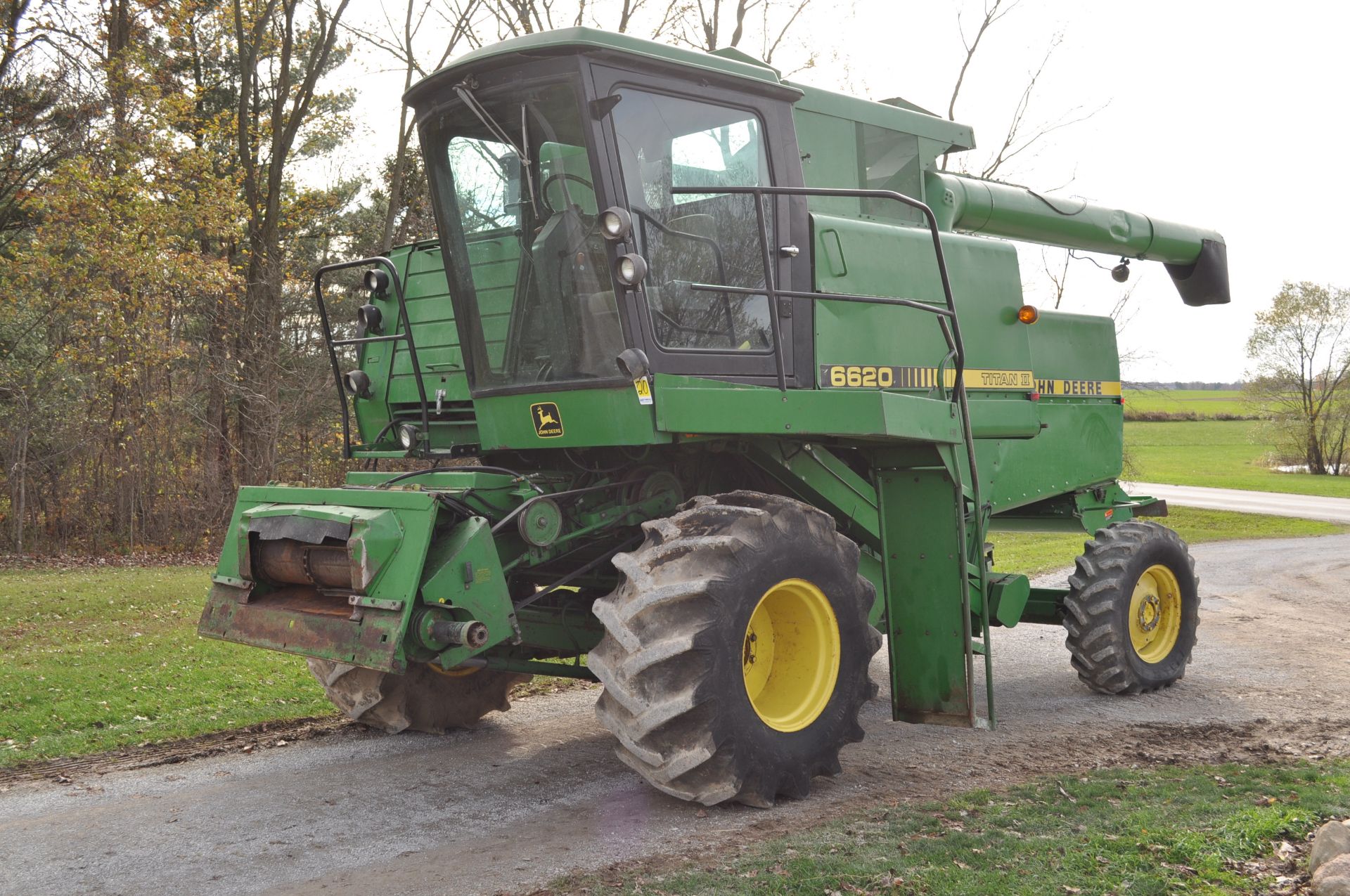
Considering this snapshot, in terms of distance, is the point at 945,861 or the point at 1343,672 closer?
the point at 945,861

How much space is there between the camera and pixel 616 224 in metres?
5.61

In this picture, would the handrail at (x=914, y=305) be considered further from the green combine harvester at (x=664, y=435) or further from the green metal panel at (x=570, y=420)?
the green metal panel at (x=570, y=420)

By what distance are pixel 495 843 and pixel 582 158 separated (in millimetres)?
3264

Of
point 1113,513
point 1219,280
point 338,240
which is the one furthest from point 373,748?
point 338,240

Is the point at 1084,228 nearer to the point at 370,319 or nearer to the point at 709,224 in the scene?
the point at 709,224

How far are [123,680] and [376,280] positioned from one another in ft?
11.9

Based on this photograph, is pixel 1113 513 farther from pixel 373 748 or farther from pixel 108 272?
pixel 108 272

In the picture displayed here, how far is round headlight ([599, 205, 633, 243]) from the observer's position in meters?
5.61

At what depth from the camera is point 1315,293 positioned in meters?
47.8

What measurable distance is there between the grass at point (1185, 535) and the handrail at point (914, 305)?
965cm

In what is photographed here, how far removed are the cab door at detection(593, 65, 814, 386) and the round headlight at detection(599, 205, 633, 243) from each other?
117mm

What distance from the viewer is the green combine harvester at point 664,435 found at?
5473mm

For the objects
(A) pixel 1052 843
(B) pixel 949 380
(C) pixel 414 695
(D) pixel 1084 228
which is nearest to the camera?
(A) pixel 1052 843

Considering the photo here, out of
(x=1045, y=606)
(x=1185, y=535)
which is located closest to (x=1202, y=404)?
(x=1185, y=535)
